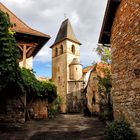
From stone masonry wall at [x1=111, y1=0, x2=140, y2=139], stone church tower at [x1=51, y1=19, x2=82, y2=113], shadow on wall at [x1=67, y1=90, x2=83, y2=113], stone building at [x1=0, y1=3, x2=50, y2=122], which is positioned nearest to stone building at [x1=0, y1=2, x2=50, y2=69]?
stone building at [x1=0, y1=3, x2=50, y2=122]

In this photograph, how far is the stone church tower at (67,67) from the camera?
154 ft

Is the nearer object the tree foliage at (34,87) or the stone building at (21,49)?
the stone building at (21,49)

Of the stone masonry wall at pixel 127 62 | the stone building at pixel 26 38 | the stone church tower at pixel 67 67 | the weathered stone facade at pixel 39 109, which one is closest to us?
the stone masonry wall at pixel 127 62

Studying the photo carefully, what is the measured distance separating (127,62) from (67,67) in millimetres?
41570

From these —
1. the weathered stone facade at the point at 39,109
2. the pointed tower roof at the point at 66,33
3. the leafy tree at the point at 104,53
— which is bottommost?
the weathered stone facade at the point at 39,109

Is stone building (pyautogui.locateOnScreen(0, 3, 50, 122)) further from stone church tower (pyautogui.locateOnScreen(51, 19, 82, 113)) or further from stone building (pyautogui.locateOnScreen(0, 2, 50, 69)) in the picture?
stone church tower (pyautogui.locateOnScreen(51, 19, 82, 113))

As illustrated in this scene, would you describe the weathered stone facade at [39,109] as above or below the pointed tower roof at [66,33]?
below

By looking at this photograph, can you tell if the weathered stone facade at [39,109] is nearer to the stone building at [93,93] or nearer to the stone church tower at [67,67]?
the stone building at [93,93]

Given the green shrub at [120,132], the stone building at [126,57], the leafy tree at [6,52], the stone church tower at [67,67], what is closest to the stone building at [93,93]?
the stone building at [126,57]

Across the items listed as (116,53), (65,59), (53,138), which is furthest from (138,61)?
(65,59)

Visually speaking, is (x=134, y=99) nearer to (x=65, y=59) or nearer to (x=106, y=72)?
(x=106, y=72)

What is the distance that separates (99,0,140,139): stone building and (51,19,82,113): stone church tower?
1385 inches

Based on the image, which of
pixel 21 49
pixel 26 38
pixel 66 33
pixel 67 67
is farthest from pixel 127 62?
pixel 66 33

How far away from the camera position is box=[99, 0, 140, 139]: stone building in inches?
335
